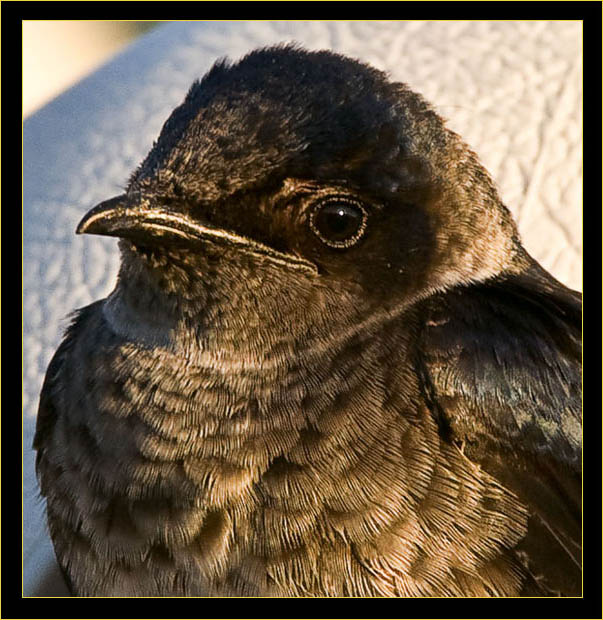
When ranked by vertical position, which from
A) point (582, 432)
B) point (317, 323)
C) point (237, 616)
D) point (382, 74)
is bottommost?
point (237, 616)

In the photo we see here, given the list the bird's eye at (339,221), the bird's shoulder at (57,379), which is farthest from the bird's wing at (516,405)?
the bird's shoulder at (57,379)

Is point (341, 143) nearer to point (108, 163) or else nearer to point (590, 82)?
point (590, 82)

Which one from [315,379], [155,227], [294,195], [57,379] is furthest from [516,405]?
[57,379]

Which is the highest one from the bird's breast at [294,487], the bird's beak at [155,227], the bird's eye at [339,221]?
the bird's eye at [339,221]

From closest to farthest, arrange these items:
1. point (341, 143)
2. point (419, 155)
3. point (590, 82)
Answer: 1. point (341, 143)
2. point (419, 155)
3. point (590, 82)

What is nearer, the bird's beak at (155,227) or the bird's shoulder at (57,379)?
the bird's beak at (155,227)

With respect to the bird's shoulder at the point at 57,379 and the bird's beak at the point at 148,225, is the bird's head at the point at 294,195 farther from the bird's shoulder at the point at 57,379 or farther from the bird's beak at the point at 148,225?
the bird's shoulder at the point at 57,379

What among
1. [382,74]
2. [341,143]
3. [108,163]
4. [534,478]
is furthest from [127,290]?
[108,163]
